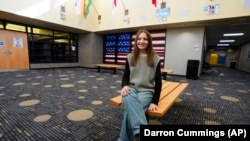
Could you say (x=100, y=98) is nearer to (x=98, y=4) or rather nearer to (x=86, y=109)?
(x=86, y=109)

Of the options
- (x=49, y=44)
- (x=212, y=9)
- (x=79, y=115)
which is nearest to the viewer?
(x=79, y=115)

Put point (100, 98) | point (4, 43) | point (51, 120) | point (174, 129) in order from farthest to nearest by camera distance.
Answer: point (4, 43)
point (100, 98)
point (51, 120)
point (174, 129)

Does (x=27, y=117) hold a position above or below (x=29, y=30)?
below

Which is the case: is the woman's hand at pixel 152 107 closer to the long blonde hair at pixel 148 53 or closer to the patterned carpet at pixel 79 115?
the long blonde hair at pixel 148 53

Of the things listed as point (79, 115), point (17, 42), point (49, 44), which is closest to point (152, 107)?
point (79, 115)

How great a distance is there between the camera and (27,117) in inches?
75.7

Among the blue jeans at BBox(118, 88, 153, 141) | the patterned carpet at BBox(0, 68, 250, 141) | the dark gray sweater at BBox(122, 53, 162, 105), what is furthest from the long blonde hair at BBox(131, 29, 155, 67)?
the patterned carpet at BBox(0, 68, 250, 141)

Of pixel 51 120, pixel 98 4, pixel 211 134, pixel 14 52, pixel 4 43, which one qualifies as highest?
pixel 98 4

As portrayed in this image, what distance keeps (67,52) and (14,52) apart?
2.90 meters

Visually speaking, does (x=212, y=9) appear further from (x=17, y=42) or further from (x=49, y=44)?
(x=17, y=42)

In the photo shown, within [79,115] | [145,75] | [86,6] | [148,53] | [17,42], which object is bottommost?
[79,115]

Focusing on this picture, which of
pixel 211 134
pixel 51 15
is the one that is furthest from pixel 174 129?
pixel 51 15

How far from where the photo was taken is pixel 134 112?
1.19 metres

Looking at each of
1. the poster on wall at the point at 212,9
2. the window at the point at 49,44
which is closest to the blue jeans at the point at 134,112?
the poster on wall at the point at 212,9
